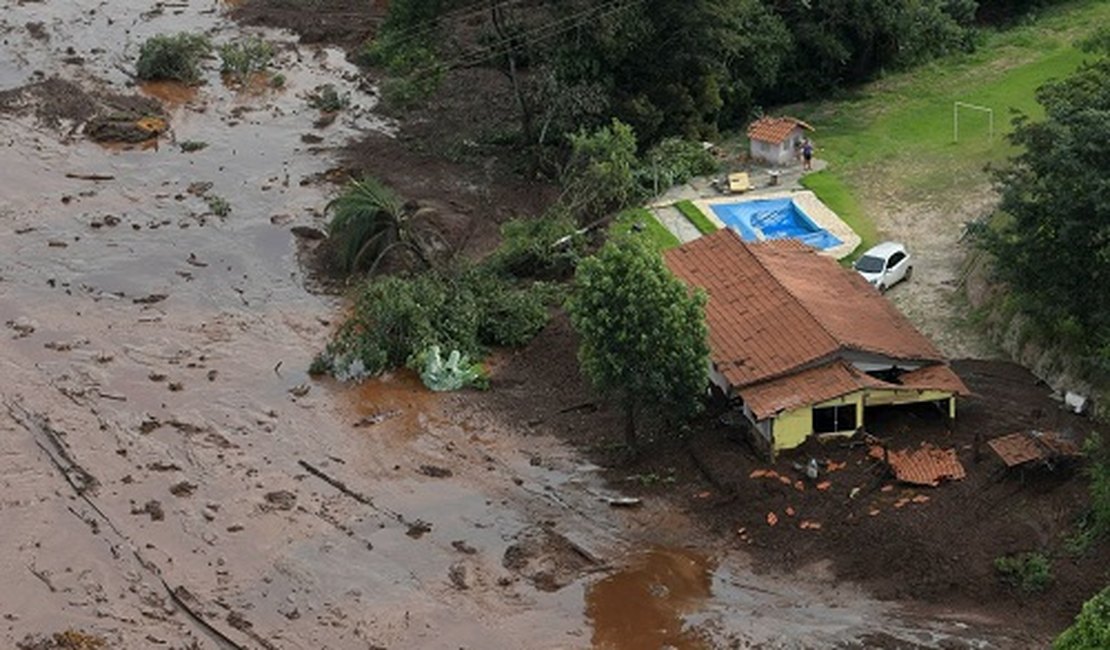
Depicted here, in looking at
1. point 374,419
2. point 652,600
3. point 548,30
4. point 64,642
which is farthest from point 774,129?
point 64,642

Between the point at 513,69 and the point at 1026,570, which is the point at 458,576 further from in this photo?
the point at 513,69

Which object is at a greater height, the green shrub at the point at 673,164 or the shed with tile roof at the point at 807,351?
the shed with tile roof at the point at 807,351

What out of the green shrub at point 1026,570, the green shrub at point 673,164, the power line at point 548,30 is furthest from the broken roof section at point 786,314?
the power line at point 548,30

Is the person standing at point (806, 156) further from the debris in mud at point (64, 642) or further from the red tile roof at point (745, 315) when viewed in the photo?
the debris in mud at point (64, 642)

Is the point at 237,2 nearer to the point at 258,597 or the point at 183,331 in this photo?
the point at 183,331

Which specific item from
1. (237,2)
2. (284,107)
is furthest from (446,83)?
(237,2)

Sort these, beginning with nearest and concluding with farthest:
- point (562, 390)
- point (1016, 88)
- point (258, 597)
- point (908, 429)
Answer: point (258, 597)
point (908, 429)
point (562, 390)
point (1016, 88)
